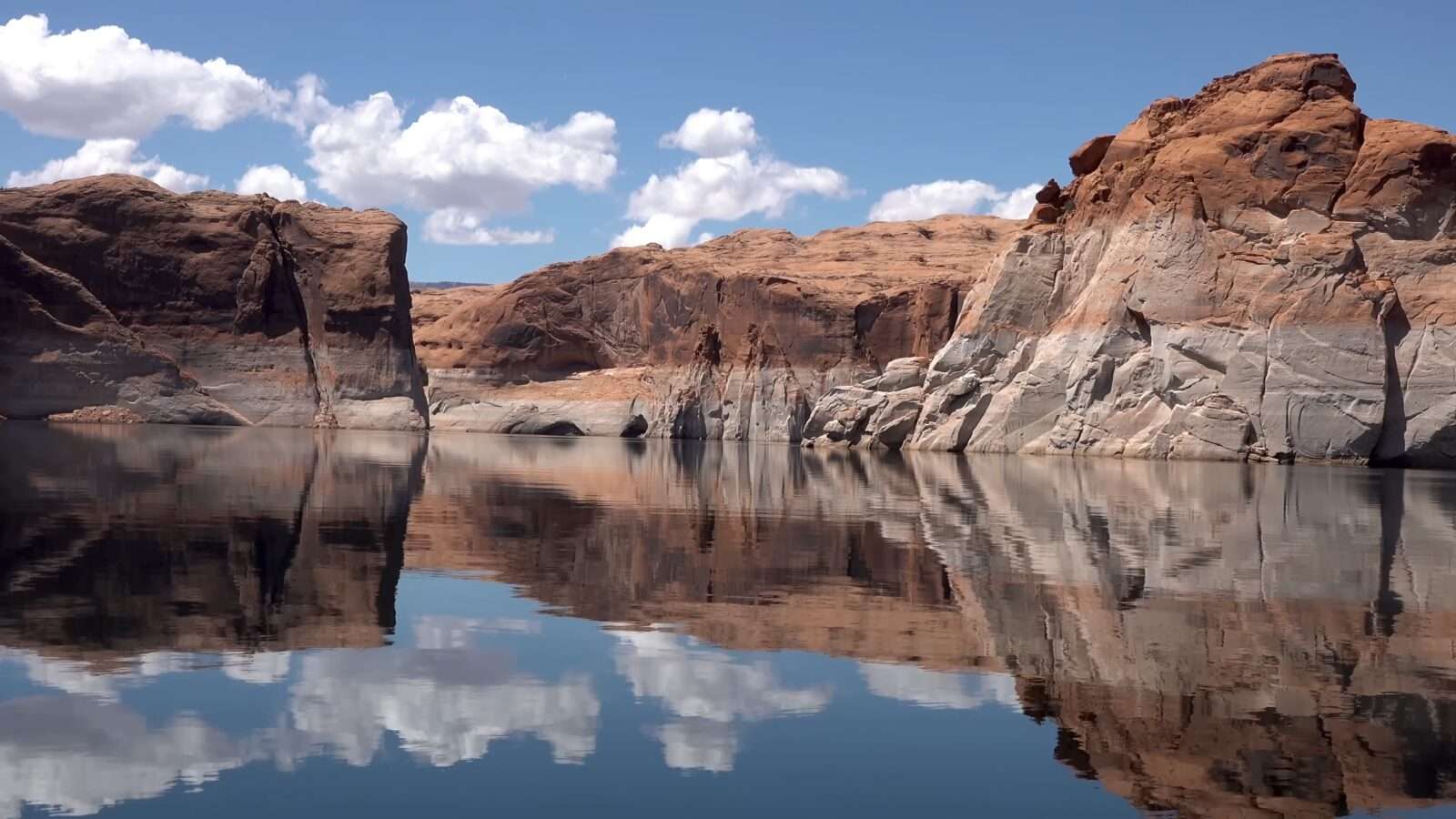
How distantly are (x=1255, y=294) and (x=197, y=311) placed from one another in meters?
71.7

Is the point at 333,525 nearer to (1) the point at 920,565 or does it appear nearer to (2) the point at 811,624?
(1) the point at 920,565

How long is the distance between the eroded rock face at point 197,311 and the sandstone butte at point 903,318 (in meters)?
0.20

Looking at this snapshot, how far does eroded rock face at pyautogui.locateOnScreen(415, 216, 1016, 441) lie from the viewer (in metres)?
103

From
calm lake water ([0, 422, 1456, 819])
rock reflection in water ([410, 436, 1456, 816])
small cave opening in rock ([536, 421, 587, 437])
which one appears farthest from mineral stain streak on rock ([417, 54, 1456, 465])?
calm lake water ([0, 422, 1456, 819])

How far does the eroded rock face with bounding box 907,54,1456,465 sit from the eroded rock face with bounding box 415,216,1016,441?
35.2 metres

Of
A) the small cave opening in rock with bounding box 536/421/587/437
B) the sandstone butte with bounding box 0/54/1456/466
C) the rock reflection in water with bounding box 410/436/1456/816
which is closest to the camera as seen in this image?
the rock reflection in water with bounding box 410/436/1456/816

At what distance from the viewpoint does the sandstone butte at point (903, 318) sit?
55.0m

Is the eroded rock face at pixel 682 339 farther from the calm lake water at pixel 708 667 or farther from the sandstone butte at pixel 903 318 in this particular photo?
the calm lake water at pixel 708 667

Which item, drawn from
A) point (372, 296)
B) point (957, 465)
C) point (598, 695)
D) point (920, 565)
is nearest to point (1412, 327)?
point (957, 465)

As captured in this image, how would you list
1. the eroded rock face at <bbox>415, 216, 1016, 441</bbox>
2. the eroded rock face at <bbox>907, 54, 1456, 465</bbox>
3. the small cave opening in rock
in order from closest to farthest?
1. the eroded rock face at <bbox>907, 54, 1456, 465</bbox>
2. the eroded rock face at <bbox>415, 216, 1016, 441</bbox>
3. the small cave opening in rock

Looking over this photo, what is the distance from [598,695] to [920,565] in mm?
8190

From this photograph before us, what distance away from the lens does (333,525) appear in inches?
775

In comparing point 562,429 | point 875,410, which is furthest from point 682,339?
point 875,410

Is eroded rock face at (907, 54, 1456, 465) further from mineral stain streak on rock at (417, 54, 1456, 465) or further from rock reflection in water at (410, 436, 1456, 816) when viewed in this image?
rock reflection in water at (410, 436, 1456, 816)
